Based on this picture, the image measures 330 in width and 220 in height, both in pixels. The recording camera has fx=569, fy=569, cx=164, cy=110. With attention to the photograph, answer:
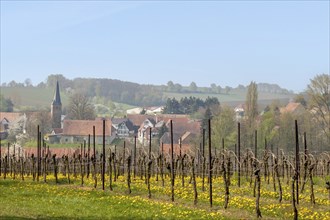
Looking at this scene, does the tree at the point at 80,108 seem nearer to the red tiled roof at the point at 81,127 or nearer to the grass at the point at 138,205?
the red tiled roof at the point at 81,127

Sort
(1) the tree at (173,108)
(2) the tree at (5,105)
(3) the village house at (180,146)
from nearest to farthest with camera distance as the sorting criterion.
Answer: (3) the village house at (180,146) → (1) the tree at (173,108) → (2) the tree at (5,105)

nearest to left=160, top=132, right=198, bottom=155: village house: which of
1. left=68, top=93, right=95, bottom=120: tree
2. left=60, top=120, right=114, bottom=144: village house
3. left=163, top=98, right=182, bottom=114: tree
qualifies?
left=60, top=120, right=114, bottom=144: village house

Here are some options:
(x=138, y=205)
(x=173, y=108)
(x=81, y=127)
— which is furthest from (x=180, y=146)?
Result: (x=173, y=108)

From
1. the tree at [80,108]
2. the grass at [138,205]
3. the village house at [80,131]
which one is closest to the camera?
the grass at [138,205]

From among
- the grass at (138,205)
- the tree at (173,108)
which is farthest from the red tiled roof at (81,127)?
the grass at (138,205)

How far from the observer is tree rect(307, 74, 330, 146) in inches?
3083

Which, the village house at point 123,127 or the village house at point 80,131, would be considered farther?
the village house at point 123,127

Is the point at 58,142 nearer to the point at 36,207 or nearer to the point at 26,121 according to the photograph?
the point at 26,121

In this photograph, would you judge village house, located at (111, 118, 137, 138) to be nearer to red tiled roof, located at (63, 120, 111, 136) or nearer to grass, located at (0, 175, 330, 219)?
red tiled roof, located at (63, 120, 111, 136)

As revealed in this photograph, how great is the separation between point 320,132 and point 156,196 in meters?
51.9

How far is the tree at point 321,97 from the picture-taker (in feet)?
257

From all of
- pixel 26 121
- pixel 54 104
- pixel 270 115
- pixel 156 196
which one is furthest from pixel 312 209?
pixel 54 104

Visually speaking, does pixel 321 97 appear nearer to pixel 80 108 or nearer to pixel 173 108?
pixel 80 108

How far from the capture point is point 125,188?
35812mm
